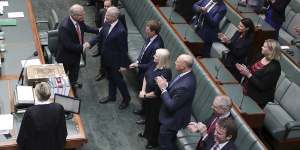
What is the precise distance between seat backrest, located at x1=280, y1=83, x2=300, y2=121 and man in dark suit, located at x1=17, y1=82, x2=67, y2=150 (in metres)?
3.29

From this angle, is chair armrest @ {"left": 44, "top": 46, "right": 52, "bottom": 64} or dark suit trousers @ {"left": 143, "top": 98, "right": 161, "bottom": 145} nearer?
dark suit trousers @ {"left": 143, "top": 98, "right": 161, "bottom": 145}

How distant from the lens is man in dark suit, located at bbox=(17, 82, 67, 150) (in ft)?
14.5

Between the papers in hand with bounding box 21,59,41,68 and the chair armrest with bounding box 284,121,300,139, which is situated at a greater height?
the papers in hand with bounding box 21,59,41,68

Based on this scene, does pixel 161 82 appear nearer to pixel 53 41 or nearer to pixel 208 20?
pixel 53 41

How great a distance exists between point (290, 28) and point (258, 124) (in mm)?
3720

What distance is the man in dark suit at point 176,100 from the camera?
16.6 feet

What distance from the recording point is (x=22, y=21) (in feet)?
24.7

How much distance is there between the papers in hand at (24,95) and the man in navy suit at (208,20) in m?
3.41

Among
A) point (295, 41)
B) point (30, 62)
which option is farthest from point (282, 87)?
point (30, 62)


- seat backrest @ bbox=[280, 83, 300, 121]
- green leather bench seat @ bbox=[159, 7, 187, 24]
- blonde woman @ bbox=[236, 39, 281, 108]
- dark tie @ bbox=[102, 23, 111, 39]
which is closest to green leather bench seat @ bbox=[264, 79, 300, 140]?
seat backrest @ bbox=[280, 83, 300, 121]

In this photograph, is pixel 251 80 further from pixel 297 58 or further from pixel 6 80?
pixel 6 80

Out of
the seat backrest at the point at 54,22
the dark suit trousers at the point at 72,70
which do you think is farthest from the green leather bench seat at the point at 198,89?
the seat backrest at the point at 54,22

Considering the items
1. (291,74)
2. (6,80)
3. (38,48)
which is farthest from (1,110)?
(291,74)

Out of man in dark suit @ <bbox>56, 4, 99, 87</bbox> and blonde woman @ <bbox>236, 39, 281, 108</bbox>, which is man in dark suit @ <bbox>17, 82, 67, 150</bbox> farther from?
blonde woman @ <bbox>236, 39, 281, 108</bbox>
